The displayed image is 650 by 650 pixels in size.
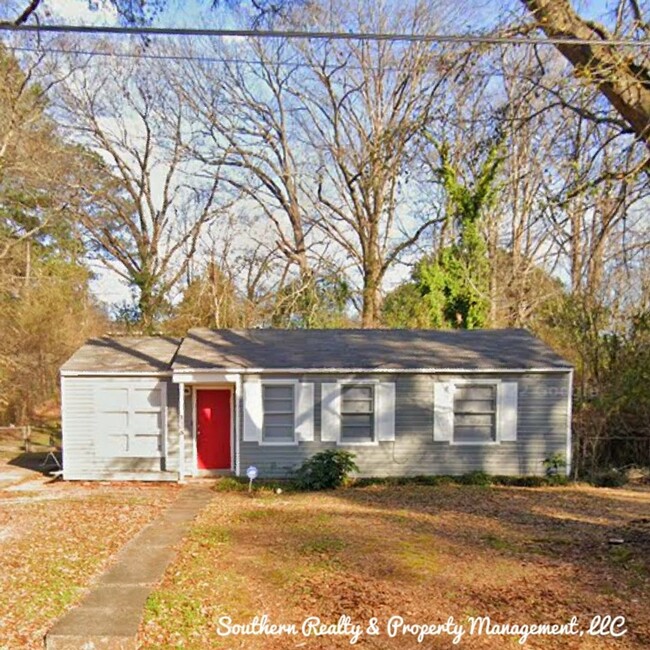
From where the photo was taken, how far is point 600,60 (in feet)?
18.4

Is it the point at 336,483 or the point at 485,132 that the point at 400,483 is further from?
the point at 485,132

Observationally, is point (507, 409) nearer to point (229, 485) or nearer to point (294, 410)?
point (294, 410)

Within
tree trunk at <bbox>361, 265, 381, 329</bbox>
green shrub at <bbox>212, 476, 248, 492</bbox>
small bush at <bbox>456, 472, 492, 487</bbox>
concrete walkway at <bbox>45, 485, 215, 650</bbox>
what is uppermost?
tree trunk at <bbox>361, 265, 381, 329</bbox>

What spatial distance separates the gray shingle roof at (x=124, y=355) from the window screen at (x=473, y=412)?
6.97m

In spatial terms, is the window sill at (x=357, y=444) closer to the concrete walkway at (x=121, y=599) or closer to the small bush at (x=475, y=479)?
the small bush at (x=475, y=479)

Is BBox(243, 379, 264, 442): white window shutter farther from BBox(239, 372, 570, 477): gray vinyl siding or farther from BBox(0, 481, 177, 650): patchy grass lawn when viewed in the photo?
BBox(0, 481, 177, 650): patchy grass lawn

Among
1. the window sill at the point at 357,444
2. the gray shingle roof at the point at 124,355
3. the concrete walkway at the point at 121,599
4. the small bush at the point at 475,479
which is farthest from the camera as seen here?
the gray shingle roof at the point at 124,355

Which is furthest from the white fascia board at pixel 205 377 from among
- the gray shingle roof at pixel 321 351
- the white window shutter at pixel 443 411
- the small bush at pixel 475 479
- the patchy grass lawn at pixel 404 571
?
the small bush at pixel 475 479

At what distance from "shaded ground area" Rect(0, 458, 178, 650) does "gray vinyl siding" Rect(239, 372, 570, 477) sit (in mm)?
3220

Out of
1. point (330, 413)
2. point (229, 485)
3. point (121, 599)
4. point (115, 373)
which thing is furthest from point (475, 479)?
A: point (121, 599)

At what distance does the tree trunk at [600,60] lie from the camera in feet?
18.2

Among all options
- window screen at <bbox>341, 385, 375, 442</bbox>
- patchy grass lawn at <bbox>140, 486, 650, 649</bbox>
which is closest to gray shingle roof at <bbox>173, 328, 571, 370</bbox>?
window screen at <bbox>341, 385, 375, 442</bbox>

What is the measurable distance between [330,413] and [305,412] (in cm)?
57

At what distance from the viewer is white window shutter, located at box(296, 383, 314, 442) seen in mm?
13266
